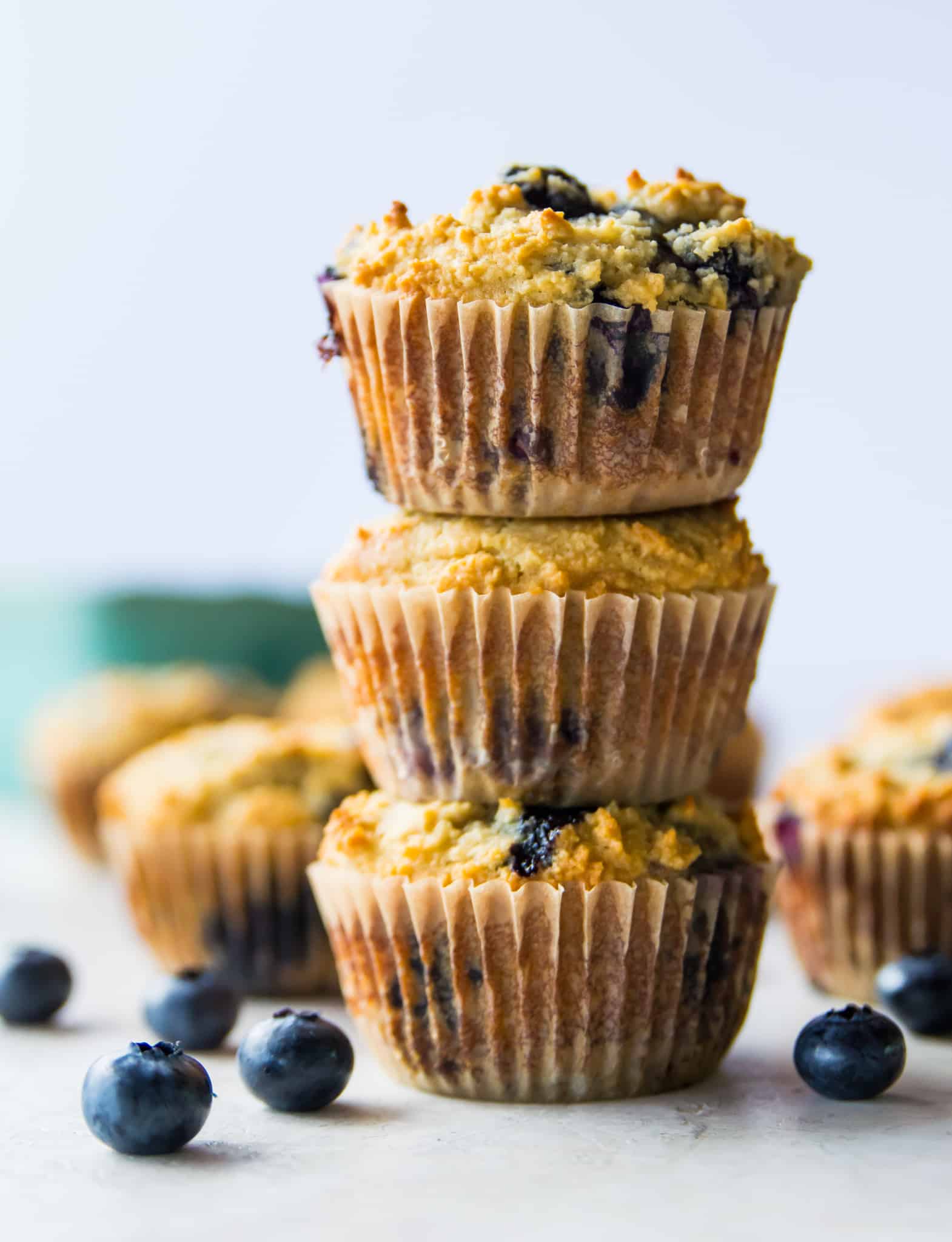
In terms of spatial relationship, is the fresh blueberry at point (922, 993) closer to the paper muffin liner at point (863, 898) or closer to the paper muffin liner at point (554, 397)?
the paper muffin liner at point (863, 898)

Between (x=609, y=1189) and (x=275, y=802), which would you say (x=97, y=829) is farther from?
(x=609, y=1189)

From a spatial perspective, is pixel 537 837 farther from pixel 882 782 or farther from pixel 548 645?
pixel 882 782

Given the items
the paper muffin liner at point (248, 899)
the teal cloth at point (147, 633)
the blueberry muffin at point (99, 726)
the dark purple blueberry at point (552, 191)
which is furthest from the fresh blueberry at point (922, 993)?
the teal cloth at point (147, 633)

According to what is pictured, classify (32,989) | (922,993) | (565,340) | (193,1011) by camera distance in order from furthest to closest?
(32,989) → (922,993) → (193,1011) → (565,340)

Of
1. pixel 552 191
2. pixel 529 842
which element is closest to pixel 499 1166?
pixel 529 842

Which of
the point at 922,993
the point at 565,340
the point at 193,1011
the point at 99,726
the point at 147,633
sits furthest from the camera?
the point at 147,633

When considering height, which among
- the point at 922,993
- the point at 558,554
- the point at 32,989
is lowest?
the point at 32,989

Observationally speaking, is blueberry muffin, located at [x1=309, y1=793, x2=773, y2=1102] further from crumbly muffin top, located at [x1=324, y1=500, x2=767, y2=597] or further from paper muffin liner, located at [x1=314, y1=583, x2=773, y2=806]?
crumbly muffin top, located at [x1=324, y1=500, x2=767, y2=597]

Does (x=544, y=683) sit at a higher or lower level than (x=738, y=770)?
higher
